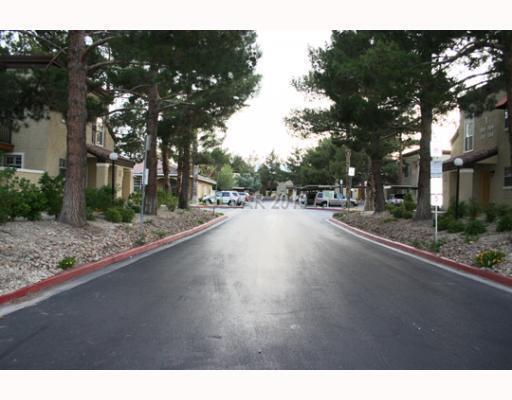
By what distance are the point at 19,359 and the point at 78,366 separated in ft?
2.16

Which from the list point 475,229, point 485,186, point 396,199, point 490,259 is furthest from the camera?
point 396,199

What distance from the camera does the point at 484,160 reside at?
2270 cm

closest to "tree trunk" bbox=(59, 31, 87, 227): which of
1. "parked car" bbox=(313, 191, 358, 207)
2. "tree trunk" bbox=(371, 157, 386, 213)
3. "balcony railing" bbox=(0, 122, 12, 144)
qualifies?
"balcony railing" bbox=(0, 122, 12, 144)

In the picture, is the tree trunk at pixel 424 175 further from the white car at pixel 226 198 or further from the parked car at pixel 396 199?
the white car at pixel 226 198

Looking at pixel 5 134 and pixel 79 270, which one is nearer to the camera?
pixel 79 270

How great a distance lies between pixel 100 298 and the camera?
6648mm

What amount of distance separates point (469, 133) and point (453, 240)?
52.8 feet

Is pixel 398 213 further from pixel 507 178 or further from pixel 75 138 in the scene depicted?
→ pixel 75 138

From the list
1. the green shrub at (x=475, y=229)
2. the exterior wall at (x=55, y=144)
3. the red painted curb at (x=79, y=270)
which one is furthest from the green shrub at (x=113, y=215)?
the green shrub at (x=475, y=229)

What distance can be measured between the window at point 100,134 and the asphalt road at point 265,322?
20781mm

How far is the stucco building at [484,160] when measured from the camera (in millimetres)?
21719

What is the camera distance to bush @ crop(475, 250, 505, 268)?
9.19 meters

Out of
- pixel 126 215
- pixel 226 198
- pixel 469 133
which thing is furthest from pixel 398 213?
pixel 226 198

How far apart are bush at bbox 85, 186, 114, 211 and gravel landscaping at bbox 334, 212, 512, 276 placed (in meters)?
10.2
